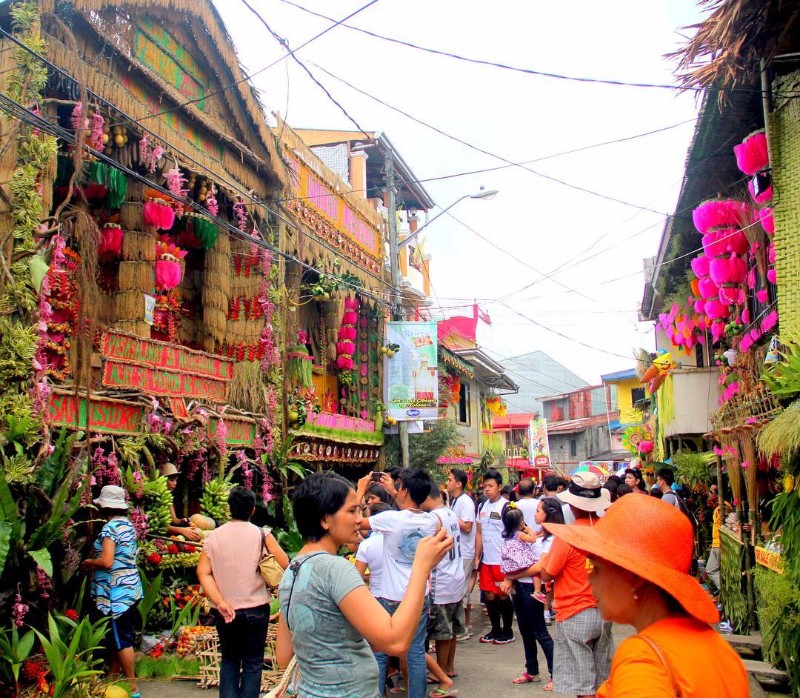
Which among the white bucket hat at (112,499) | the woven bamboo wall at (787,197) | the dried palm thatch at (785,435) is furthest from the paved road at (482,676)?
the woven bamboo wall at (787,197)

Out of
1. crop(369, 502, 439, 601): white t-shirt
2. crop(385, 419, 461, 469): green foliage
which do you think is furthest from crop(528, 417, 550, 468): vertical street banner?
crop(369, 502, 439, 601): white t-shirt

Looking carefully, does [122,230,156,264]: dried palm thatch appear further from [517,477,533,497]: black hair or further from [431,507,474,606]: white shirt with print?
[431,507,474,606]: white shirt with print

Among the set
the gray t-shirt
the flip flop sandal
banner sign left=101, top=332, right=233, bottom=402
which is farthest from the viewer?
banner sign left=101, top=332, right=233, bottom=402

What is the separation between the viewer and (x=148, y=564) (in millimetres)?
8875

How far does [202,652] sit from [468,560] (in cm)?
301

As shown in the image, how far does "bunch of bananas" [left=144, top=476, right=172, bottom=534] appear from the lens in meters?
9.01

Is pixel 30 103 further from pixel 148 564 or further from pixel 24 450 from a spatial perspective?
pixel 148 564

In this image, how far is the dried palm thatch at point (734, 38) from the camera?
7.22 meters

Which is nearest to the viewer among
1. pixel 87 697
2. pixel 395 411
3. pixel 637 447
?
pixel 87 697

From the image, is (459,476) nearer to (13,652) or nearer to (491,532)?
(491,532)

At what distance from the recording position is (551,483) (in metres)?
9.25

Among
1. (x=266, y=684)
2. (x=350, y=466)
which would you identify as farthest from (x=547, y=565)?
(x=350, y=466)

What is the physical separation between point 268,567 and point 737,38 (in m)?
6.49

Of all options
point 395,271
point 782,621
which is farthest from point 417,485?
point 395,271
